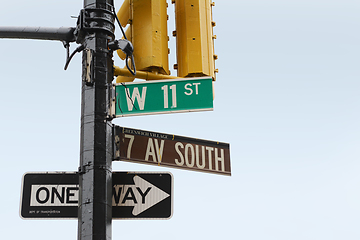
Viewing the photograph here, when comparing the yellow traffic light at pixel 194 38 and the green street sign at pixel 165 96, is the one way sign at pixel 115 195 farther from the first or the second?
the yellow traffic light at pixel 194 38

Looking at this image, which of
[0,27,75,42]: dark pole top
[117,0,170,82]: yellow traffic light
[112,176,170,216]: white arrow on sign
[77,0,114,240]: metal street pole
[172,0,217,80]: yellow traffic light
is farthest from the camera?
[172,0,217,80]: yellow traffic light

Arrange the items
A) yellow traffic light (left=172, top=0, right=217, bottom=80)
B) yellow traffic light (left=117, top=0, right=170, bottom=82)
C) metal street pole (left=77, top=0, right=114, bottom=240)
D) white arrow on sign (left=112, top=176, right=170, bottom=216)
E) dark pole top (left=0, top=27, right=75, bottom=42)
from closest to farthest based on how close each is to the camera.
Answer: metal street pole (left=77, top=0, right=114, bottom=240) < white arrow on sign (left=112, top=176, right=170, bottom=216) < dark pole top (left=0, top=27, right=75, bottom=42) < yellow traffic light (left=117, top=0, right=170, bottom=82) < yellow traffic light (left=172, top=0, right=217, bottom=80)

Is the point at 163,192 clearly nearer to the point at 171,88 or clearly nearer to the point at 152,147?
the point at 152,147

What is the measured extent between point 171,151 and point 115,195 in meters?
0.74

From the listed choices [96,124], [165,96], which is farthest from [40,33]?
[165,96]

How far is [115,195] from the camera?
4812mm

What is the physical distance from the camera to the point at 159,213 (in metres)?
4.88

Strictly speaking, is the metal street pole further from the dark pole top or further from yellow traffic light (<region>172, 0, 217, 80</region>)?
yellow traffic light (<region>172, 0, 217, 80</region>)

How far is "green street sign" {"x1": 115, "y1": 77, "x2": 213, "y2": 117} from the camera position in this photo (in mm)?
4824

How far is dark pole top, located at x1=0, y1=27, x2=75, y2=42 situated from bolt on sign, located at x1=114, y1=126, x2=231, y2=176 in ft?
3.51

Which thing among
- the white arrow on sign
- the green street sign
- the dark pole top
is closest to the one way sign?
the white arrow on sign

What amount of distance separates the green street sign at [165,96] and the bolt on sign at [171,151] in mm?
281

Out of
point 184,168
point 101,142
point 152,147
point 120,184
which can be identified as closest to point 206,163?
point 184,168

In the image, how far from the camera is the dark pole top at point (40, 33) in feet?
16.3
